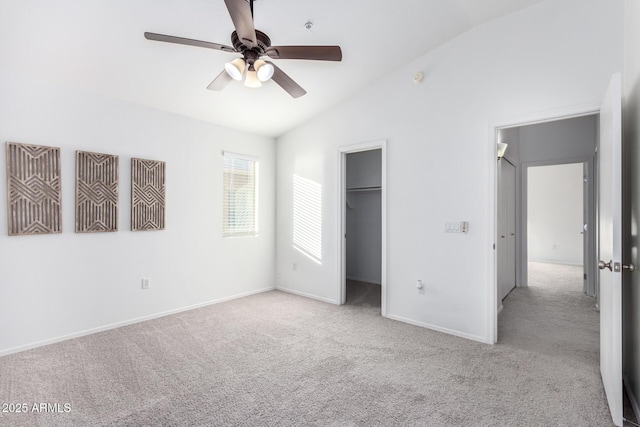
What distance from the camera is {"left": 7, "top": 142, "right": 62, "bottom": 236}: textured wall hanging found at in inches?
111

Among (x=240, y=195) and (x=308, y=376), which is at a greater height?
(x=240, y=195)

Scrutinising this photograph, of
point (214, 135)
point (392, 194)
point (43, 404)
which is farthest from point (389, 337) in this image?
point (214, 135)

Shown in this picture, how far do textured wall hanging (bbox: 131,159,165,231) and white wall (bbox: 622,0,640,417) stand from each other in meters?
4.24

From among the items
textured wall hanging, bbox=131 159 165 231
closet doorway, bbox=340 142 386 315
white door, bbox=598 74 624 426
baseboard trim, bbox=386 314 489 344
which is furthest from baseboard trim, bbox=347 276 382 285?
white door, bbox=598 74 624 426

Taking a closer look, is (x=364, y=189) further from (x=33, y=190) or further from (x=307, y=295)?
(x=33, y=190)

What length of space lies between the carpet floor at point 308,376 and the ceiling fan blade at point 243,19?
234 cm

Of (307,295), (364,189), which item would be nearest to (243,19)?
(307,295)

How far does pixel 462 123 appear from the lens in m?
3.25

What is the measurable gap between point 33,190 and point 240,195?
2.31 meters

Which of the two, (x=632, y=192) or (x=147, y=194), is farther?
(x=147, y=194)

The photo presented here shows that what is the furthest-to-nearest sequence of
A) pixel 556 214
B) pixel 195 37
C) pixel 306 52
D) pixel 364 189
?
1. pixel 556 214
2. pixel 364 189
3. pixel 195 37
4. pixel 306 52

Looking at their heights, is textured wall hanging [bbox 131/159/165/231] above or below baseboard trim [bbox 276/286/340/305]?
above

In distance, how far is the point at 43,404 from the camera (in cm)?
210

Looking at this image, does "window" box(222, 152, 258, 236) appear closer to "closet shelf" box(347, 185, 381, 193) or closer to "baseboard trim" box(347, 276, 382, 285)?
A: "closet shelf" box(347, 185, 381, 193)
